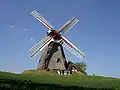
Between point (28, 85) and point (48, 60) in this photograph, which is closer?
point (28, 85)

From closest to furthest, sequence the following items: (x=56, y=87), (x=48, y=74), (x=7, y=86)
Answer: (x=7, y=86), (x=56, y=87), (x=48, y=74)

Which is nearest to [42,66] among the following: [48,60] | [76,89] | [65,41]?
[48,60]

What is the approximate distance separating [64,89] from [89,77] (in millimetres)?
37739

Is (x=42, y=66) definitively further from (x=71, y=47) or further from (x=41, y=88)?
(x=41, y=88)

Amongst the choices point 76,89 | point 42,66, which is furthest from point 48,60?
point 76,89

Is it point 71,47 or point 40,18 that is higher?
point 40,18

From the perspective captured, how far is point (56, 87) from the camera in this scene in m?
25.7

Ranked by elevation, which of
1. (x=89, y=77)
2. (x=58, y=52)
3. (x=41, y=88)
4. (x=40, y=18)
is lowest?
(x=41, y=88)

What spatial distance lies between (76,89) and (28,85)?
526cm

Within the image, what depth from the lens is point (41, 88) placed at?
Result: 967 inches

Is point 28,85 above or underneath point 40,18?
underneath

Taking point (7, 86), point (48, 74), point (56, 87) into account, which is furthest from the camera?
point (48, 74)

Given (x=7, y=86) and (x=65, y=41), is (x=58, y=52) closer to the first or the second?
(x=65, y=41)

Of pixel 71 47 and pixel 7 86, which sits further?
pixel 71 47
